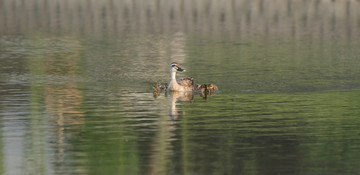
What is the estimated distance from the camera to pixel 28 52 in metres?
54.2

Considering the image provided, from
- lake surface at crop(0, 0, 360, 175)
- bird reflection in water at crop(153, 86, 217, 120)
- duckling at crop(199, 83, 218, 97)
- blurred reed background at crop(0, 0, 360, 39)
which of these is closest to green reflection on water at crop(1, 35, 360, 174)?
lake surface at crop(0, 0, 360, 175)

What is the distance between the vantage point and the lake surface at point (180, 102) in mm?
20547

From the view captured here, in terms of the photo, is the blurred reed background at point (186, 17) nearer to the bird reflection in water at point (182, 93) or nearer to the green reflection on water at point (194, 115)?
the green reflection on water at point (194, 115)

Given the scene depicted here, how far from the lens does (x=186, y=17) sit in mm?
91812

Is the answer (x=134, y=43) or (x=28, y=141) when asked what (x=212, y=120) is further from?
(x=134, y=43)

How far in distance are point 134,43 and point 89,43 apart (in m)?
3.08

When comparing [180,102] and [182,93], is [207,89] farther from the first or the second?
[180,102]

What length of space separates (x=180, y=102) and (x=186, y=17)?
60426 millimetres

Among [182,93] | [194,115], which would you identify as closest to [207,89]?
[182,93]

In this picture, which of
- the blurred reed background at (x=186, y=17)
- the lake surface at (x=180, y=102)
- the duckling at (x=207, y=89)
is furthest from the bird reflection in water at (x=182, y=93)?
the blurred reed background at (x=186, y=17)

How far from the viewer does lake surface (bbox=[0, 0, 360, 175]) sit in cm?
2055

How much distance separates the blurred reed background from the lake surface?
2.99 ft

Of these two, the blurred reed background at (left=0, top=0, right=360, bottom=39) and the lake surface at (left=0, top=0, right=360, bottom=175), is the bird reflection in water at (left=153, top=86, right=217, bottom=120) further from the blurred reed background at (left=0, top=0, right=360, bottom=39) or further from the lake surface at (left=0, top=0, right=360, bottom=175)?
the blurred reed background at (left=0, top=0, right=360, bottom=39)

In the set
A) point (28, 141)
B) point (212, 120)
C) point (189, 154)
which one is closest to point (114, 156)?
point (189, 154)
